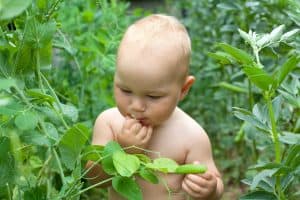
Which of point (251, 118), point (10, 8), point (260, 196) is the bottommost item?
point (260, 196)

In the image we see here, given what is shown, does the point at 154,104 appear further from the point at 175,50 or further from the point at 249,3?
the point at 249,3

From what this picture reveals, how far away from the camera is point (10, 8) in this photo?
1.34 metres

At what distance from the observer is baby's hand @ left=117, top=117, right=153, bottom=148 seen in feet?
6.09

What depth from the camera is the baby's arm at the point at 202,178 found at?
184 cm

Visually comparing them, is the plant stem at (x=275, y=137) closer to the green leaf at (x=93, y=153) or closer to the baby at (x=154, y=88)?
the baby at (x=154, y=88)

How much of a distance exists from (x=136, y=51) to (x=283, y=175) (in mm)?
497

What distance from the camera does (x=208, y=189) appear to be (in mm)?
1861

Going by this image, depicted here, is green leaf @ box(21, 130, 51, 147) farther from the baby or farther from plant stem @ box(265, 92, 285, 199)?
plant stem @ box(265, 92, 285, 199)

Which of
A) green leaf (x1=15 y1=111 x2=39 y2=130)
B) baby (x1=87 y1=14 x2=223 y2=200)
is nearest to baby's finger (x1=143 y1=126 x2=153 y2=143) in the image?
baby (x1=87 y1=14 x2=223 y2=200)

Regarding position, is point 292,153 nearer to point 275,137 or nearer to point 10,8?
point 275,137

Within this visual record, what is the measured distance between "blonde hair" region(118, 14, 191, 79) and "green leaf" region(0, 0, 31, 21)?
0.56 meters

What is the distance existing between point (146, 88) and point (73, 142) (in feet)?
1.05

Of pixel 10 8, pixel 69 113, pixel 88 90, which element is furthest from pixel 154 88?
pixel 88 90

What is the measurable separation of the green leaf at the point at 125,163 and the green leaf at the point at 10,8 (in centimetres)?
37
